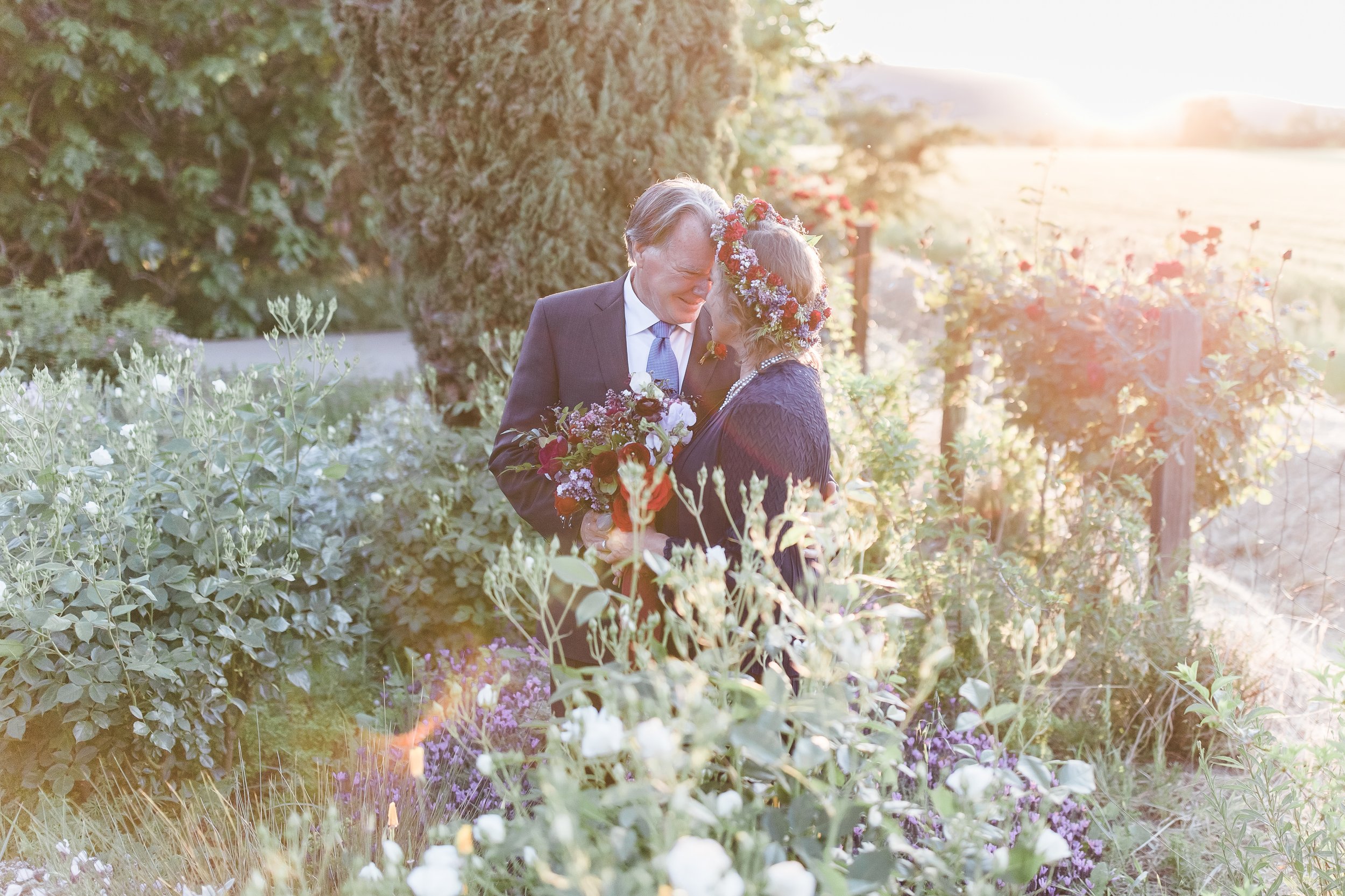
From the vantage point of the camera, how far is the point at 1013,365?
4.58 metres

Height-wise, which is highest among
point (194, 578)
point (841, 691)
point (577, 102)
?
point (577, 102)

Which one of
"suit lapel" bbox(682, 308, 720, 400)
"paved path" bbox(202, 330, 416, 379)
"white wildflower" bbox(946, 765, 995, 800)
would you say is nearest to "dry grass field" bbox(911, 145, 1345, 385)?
"suit lapel" bbox(682, 308, 720, 400)

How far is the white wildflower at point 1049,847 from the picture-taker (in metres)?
1.27

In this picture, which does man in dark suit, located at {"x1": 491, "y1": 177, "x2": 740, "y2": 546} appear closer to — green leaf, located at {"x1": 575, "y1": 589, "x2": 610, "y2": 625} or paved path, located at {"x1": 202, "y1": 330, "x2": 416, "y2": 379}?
green leaf, located at {"x1": 575, "y1": 589, "x2": 610, "y2": 625}

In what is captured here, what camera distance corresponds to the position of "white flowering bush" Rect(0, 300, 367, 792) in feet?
8.52

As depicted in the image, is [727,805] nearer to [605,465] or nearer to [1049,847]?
[1049,847]

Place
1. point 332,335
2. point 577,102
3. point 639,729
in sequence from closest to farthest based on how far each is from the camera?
point 639,729, point 577,102, point 332,335

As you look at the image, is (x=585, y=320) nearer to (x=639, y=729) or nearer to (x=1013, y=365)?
(x=639, y=729)

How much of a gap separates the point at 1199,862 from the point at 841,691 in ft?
6.61

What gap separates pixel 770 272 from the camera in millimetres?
2230

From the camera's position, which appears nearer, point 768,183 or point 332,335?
point 768,183

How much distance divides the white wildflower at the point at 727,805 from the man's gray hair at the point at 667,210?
1.64 m

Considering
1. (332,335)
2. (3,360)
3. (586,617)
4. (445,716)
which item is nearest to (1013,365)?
(445,716)

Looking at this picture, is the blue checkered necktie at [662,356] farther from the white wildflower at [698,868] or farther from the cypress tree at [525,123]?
the cypress tree at [525,123]
